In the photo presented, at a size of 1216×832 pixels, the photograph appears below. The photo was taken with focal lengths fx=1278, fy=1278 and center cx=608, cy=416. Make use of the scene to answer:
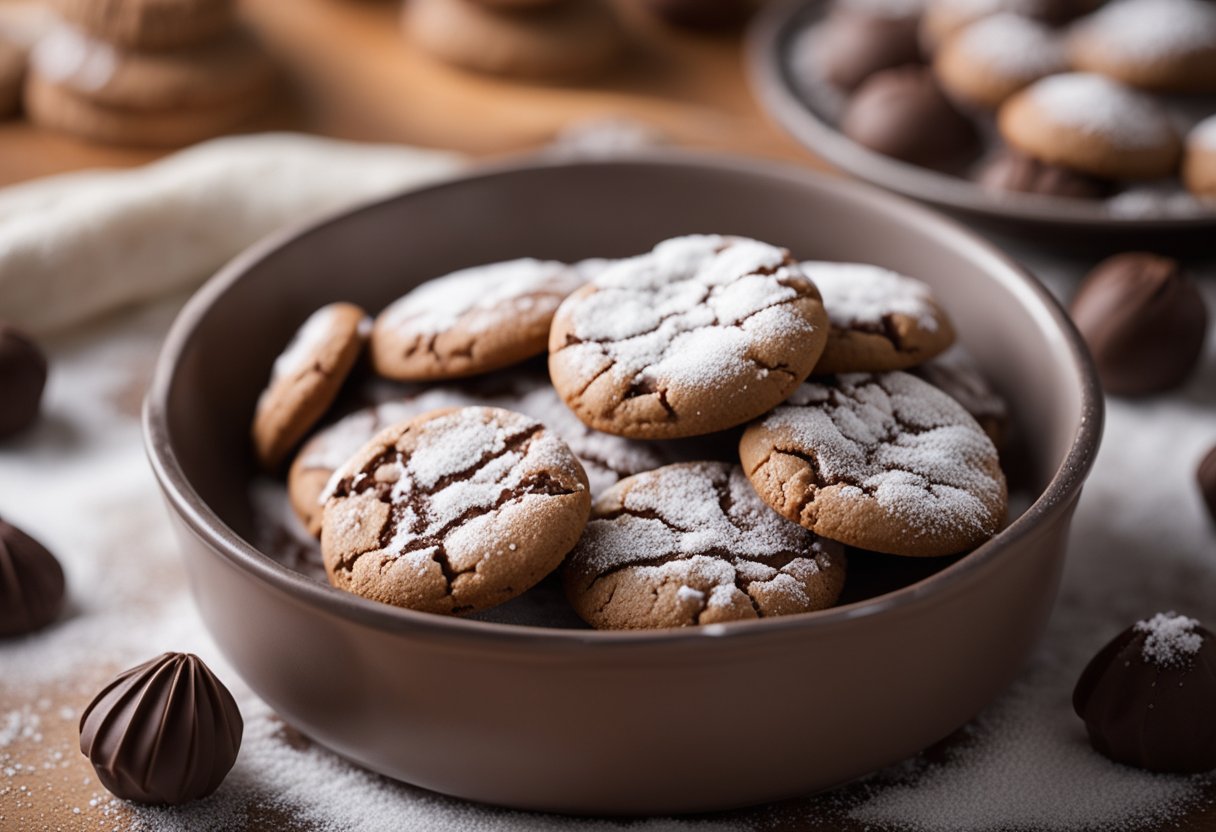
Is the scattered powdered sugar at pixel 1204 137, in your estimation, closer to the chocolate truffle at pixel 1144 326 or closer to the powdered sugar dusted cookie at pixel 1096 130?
the powdered sugar dusted cookie at pixel 1096 130

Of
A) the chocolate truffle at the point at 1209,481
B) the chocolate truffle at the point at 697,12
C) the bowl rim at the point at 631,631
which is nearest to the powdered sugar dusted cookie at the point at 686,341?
the bowl rim at the point at 631,631

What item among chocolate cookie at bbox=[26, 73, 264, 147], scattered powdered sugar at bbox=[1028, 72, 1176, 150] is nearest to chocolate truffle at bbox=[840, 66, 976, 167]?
scattered powdered sugar at bbox=[1028, 72, 1176, 150]

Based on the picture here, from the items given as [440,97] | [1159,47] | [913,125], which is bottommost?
[440,97]

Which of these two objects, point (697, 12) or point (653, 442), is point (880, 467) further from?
point (697, 12)

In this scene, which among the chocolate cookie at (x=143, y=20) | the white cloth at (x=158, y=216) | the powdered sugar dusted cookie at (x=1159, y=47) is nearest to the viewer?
the white cloth at (x=158, y=216)

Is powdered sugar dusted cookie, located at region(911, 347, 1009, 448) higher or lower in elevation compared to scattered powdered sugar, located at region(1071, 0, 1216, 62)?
lower

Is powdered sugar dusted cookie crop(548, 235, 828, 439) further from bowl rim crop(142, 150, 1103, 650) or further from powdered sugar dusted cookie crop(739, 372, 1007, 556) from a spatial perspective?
bowl rim crop(142, 150, 1103, 650)

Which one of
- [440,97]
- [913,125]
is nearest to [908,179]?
[913,125]
